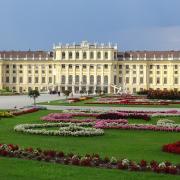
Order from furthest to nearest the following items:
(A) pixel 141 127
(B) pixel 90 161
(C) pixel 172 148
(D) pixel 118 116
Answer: (D) pixel 118 116 → (A) pixel 141 127 → (C) pixel 172 148 → (B) pixel 90 161

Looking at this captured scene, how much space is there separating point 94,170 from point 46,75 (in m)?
91.4

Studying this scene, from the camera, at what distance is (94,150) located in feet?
42.7

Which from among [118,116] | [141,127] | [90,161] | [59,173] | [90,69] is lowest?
[59,173]

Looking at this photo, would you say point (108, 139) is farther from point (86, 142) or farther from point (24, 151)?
point (24, 151)

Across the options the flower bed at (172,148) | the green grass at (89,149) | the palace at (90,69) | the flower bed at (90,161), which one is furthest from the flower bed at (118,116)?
the palace at (90,69)

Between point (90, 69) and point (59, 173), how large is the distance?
89.8m

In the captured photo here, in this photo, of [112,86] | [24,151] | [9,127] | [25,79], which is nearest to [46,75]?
[25,79]

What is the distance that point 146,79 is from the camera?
9775cm

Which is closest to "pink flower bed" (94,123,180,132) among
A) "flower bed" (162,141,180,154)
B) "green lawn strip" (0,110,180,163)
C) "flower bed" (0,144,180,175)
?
"green lawn strip" (0,110,180,163)

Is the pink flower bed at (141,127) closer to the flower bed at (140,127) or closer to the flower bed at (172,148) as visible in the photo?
the flower bed at (140,127)

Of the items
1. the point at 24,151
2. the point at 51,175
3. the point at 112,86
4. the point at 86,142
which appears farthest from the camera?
the point at 112,86

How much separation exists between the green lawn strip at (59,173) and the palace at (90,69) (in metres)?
85.2

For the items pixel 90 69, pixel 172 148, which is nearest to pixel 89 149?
pixel 172 148

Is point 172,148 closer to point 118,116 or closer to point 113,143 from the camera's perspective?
point 113,143
